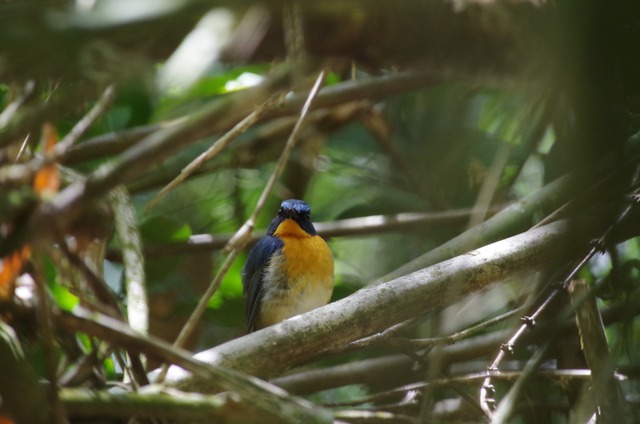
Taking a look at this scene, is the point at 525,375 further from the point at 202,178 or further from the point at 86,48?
the point at 202,178

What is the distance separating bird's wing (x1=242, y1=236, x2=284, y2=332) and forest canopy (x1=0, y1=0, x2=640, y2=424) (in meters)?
0.10

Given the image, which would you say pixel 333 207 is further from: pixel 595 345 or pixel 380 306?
pixel 595 345

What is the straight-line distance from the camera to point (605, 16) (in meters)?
1.47

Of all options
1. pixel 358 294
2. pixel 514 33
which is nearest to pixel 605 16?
pixel 358 294

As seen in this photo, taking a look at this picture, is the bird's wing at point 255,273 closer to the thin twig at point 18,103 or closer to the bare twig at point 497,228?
the bare twig at point 497,228

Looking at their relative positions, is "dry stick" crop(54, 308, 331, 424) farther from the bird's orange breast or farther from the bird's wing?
the bird's orange breast

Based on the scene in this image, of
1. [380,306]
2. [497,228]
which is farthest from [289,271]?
[380,306]

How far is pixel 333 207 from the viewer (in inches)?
250

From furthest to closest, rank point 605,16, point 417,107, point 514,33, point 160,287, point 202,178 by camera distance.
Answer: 1. point 202,178
2. point 160,287
3. point 417,107
4. point 514,33
5. point 605,16

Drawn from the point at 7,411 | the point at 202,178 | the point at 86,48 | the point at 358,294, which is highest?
the point at 202,178

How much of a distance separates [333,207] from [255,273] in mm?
1223

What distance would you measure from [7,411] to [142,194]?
4.08 metres

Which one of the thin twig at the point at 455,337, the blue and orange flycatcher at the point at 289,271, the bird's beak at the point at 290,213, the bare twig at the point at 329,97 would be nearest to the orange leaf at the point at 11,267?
the thin twig at the point at 455,337

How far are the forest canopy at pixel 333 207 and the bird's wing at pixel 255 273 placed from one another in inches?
3.9
